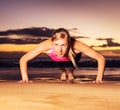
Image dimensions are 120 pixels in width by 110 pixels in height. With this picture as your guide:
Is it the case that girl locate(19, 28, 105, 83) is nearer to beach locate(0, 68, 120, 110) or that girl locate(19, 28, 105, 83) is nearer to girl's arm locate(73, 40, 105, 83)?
girl's arm locate(73, 40, 105, 83)

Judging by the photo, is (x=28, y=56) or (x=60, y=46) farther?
(x=28, y=56)

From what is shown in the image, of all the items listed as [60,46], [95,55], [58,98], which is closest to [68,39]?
[60,46]

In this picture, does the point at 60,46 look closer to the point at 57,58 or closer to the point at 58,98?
the point at 57,58

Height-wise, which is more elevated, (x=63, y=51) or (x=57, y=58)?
(x=63, y=51)

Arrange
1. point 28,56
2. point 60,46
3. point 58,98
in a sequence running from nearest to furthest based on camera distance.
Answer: point 58,98 → point 60,46 → point 28,56

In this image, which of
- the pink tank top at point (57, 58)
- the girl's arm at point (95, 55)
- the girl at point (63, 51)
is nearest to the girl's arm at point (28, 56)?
the girl at point (63, 51)

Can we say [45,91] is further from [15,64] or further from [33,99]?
[15,64]

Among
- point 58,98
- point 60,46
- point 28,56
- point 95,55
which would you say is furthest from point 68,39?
point 58,98

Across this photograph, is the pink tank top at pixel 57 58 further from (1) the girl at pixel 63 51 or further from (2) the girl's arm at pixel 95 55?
(2) the girl's arm at pixel 95 55

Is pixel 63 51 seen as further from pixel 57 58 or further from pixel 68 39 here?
pixel 57 58

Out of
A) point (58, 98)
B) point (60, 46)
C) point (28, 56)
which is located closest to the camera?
point (58, 98)
